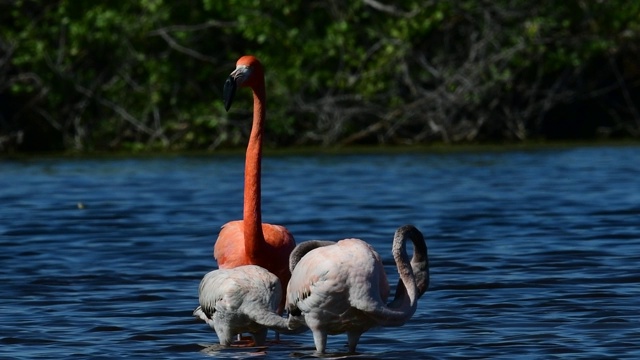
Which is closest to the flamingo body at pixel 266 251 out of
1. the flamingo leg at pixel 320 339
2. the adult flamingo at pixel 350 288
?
the adult flamingo at pixel 350 288

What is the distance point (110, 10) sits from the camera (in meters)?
23.5

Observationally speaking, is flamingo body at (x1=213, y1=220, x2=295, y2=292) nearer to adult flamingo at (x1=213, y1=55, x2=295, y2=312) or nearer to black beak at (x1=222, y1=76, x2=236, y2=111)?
adult flamingo at (x1=213, y1=55, x2=295, y2=312)

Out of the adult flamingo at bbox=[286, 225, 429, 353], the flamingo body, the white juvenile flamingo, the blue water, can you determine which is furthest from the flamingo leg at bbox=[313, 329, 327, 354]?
the flamingo body

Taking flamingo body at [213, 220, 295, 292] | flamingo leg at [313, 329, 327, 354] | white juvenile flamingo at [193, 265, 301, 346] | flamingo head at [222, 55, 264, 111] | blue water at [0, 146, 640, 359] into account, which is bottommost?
blue water at [0, 146, 640, 359]

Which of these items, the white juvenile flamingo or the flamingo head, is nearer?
the white juvenile flamingo

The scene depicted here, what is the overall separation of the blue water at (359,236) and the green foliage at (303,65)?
1.41m

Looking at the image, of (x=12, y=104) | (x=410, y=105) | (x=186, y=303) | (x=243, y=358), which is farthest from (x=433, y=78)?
(x=243, y=358)

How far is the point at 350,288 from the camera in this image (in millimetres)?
6703

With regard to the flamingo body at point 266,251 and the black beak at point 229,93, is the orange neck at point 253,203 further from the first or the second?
the black beak at point 229,93

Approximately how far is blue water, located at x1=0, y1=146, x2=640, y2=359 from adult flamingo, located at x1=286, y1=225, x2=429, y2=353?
20.0 inches

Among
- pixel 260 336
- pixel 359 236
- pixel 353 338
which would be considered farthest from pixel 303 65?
pixel 353 338

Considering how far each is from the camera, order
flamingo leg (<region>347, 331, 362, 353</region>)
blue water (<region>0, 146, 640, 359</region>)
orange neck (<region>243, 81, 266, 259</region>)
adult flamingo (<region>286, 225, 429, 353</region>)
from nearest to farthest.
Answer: adult flamingo (<region>286, 225, 429, 353</region>) < flamingo leg (<region>347, 331, 362, 353</region>) < orange neck (<region>243, 81, 266, 259</region>) < blue water (<region>0, 146, 640, 359</region>)

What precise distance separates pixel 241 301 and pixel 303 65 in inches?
680

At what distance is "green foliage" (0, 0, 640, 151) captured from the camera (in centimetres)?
2323
